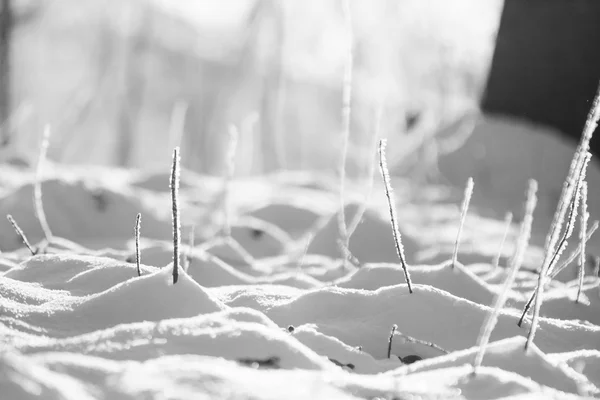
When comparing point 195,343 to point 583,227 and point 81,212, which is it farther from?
point 81,212

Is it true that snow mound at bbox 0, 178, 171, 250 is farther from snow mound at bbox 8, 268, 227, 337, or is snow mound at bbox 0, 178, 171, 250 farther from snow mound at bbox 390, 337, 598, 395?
snow mound at bbox 390, 337, 598, 395

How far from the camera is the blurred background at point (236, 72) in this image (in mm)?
5453

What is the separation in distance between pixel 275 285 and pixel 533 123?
4.43 metres

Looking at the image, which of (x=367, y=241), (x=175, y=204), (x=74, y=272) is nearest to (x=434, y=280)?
(x=175, y=204)

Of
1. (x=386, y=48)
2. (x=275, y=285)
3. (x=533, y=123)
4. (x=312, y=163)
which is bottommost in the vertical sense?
(x=312, y=163)

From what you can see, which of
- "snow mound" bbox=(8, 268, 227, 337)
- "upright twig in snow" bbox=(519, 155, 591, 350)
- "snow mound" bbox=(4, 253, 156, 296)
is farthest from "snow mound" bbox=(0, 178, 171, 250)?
"upright twig in snow" bbox=(519, 155, 591, 350)

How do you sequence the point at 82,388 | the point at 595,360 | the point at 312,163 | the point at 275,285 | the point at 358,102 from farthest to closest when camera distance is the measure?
the point at 312,163 < the point at 358,102 < the point at 275,285 < the point at 595,360 < the point at 82,388

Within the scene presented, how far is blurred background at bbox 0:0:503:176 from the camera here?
5453 millimetres

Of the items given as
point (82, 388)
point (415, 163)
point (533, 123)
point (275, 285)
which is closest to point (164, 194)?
point (275, 285)

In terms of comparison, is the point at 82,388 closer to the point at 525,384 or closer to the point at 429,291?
the point at 525,384

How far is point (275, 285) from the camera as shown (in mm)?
1636

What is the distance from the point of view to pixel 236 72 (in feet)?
22.7

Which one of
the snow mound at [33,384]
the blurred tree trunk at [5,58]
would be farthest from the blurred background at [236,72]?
the snow mound at [33,384]

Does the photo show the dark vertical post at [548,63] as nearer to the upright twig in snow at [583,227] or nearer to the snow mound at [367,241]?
the snow mound at [367,241]
